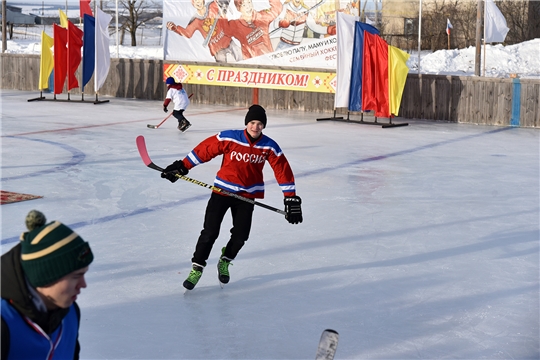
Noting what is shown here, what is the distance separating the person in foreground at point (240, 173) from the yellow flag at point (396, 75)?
10.1 metres

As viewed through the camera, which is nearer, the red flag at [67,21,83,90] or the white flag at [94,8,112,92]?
the white flag at [94,8,112,92]

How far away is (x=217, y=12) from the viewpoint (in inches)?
722

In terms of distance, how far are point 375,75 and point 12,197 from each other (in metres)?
8.83

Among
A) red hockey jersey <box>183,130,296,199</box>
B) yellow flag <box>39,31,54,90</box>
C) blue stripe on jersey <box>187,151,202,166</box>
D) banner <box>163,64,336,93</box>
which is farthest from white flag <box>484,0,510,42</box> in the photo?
blue stripe on jersey <box>187,151,202,166</box>

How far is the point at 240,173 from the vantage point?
17.4 feet

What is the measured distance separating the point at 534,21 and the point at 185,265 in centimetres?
2641

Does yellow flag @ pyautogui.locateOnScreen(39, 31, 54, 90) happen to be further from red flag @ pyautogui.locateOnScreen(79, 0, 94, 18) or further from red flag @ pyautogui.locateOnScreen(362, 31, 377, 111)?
red flag @ pyautogui.locateOnScreen(362, 31, 377, 111)

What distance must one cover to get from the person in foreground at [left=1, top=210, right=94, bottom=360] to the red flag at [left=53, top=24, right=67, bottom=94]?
17357 millimetres

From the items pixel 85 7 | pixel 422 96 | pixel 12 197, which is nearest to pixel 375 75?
pixel 422 96

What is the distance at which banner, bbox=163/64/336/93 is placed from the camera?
56.2 feet

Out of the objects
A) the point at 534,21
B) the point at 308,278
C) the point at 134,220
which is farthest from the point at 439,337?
the point at 534,21

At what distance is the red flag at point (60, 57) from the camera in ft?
60.8

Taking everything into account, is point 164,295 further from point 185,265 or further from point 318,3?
point 318,3

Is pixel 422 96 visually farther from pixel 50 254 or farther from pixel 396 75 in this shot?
pixel 50 254
